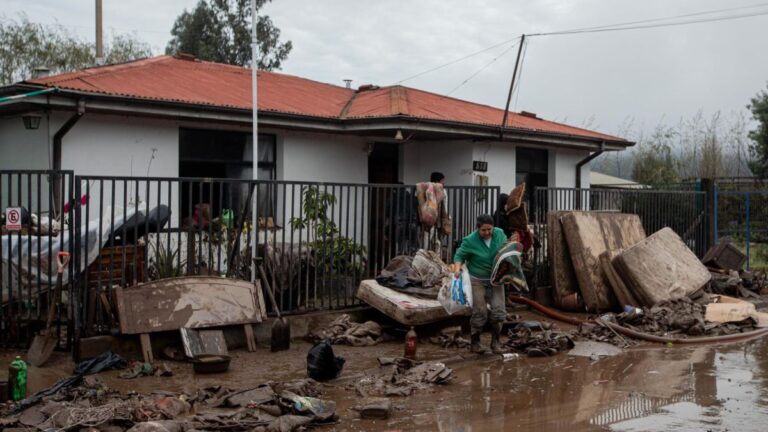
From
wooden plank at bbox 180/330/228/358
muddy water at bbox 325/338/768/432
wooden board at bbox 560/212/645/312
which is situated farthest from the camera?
wooden board at bbox 560/212/645/312

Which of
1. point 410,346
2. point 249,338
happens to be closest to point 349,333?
point 410,346

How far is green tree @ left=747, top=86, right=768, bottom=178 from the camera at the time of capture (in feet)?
101

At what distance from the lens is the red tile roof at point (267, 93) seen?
1279cm

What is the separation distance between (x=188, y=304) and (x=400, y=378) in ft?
9.05

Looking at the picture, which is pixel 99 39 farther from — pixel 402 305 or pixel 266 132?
pixel 402 305

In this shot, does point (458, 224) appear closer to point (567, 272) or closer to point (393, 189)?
point (393, 189)

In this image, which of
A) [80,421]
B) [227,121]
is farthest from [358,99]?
[80,421]

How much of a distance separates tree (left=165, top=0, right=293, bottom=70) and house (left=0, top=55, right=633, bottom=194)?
59.3 ft

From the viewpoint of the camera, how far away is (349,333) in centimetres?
1037

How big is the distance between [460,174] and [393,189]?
5464 millimetres

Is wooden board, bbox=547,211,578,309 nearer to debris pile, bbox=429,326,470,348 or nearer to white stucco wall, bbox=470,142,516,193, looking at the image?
debris pile, bbox=429,326,470,348

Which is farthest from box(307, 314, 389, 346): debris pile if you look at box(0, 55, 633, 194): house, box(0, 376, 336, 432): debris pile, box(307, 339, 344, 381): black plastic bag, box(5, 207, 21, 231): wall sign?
box(0, 55, 633, 194): house

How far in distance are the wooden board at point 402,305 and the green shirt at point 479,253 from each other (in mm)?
836

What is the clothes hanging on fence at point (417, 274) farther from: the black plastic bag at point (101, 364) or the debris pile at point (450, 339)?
the black plastic bag at point (101, 364)
